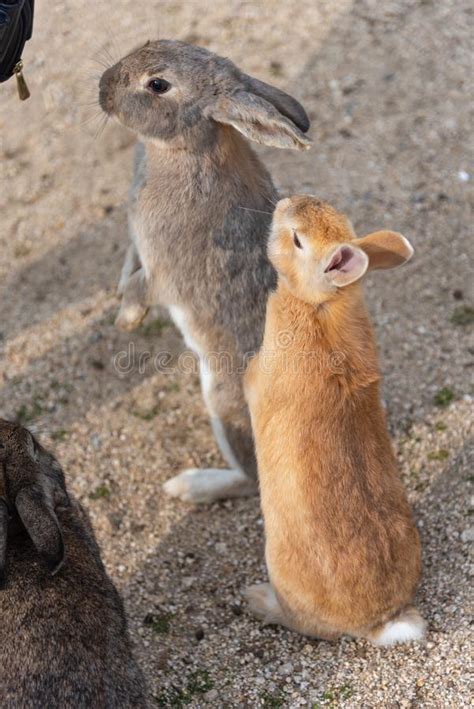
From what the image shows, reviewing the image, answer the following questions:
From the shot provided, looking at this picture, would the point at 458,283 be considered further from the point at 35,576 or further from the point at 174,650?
the point at 35,576

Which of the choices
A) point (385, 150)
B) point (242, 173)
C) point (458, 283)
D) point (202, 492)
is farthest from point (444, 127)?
point (202, 492)

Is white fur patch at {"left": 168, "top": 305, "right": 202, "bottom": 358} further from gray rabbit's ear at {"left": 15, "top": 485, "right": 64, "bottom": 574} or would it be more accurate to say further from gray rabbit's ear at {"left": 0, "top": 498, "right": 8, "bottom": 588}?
gray rabbit's ear at {"left": 0, "top": 498, "right": 8, "bottom": 588}

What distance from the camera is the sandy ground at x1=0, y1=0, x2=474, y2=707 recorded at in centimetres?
540

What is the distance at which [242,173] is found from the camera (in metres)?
6.31

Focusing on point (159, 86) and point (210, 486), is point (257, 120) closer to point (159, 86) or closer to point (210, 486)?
point (159, 86)

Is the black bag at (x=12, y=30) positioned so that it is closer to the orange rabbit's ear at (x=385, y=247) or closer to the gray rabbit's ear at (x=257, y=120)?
the gray rabbit's ear at (x=257, y=120)

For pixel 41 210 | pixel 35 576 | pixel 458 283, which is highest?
pixel 35 576

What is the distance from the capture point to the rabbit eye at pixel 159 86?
6.12 m

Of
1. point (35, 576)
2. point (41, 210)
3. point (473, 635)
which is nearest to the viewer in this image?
point (35, 576)

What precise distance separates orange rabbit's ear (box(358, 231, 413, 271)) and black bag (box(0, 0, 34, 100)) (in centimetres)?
211

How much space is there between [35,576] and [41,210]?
183 inches

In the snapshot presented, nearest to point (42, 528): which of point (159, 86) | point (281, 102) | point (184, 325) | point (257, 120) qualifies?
point (184, 325)

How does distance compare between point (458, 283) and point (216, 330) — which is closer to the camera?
point (216, 330)
